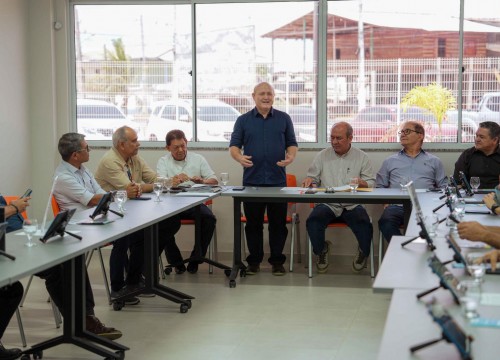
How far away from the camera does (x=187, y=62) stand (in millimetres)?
8164

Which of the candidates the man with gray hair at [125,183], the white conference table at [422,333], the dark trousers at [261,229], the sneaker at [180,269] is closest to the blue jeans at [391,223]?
the dark trousers at [261,229]

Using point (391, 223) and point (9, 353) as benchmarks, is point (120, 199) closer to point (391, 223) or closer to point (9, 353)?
point (9, 353)

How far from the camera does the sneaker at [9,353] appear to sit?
4430mm

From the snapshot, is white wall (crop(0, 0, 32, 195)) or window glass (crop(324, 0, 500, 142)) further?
window glass (crop(324, 0, 500, 142))

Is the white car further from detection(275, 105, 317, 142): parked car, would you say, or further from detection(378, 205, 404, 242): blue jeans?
detection(378, 205, 404, 242): blue jeans

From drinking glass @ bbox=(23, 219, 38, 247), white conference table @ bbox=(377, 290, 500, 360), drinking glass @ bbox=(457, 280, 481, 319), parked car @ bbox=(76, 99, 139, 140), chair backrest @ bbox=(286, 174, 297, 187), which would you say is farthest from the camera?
parked car @ bbox=(76, 99, 139, 140)

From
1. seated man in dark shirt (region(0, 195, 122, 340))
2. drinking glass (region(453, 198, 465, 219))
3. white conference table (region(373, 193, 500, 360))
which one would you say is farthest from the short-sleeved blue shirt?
white conference table (region(373, 193, 500, 360))

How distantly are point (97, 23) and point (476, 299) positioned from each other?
6315 millimetres

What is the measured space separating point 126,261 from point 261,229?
1528 mm

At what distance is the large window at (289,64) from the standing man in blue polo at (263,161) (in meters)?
0.80

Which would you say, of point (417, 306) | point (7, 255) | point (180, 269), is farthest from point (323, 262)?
point (417, 306)

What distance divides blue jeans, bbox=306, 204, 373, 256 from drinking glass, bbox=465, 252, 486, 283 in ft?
11.1

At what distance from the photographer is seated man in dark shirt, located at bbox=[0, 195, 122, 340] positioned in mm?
4680

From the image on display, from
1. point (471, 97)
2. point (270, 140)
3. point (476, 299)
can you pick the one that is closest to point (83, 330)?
point (476, 299)
